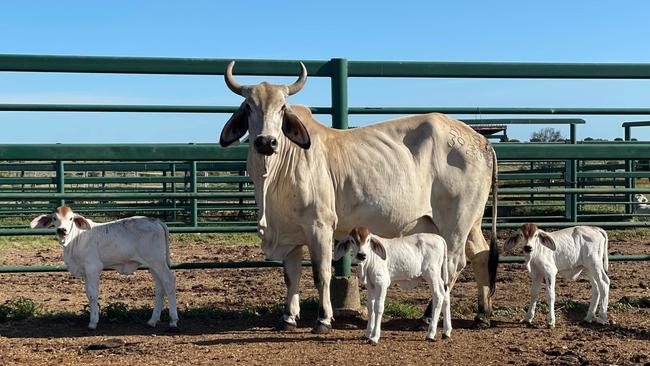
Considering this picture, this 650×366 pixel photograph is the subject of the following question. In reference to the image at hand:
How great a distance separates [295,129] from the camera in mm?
6535

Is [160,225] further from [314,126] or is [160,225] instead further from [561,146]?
[561,146]

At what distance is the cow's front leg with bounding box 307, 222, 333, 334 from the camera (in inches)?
258

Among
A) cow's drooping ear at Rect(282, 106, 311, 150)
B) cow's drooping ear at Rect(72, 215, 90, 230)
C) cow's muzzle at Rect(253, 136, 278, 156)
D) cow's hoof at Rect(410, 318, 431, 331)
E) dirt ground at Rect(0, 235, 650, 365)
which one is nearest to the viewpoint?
dirt ground at Rect(0, 235, 650, 365)

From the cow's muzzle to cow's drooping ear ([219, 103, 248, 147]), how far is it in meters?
0.47

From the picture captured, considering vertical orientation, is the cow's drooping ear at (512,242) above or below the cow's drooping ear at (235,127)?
below

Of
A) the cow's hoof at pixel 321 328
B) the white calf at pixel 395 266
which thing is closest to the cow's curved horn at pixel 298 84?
the white calf at pixel 395 266

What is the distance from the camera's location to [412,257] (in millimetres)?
6297

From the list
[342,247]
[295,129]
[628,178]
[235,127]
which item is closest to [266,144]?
[295,129]

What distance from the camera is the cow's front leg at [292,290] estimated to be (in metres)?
6.81

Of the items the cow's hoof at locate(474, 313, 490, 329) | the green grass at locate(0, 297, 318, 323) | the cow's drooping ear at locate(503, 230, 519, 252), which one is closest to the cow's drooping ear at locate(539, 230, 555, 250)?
the cow's drooping ear at locate(503, 230, 519, 252)

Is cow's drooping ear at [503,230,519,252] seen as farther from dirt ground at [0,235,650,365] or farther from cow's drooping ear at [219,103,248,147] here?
cow's drooping ear at [219,103,248,147]

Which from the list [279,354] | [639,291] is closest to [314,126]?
[279,354]

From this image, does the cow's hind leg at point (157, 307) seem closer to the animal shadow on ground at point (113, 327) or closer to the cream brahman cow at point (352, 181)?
the animal shadow on ground at point (113, 327)

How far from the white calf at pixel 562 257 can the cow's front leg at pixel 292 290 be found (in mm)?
1806
